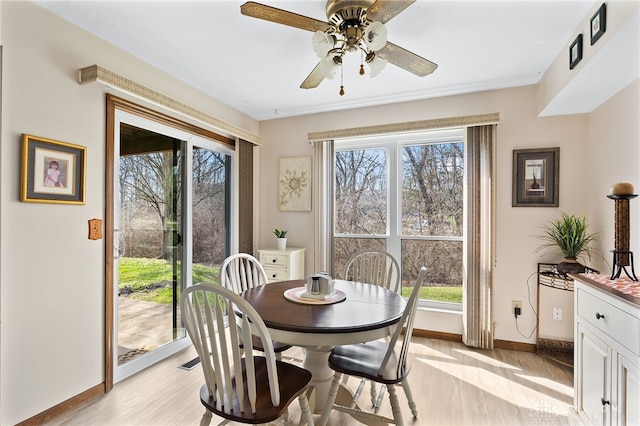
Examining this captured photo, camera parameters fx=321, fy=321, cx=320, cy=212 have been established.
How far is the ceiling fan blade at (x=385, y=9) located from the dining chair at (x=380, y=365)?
4.19ft

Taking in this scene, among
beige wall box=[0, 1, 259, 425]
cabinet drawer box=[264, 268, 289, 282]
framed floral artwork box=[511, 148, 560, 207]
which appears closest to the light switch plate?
beige wall box=[0, 1, 259, 425]

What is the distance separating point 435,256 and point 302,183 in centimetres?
173

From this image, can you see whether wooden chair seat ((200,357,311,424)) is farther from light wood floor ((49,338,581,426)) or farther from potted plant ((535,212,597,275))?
potted plant ((535,212,597,275))

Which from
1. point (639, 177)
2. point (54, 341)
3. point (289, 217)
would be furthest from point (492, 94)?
point (54, 341)

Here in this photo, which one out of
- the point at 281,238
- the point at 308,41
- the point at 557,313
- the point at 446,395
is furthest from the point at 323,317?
the point at 557,313

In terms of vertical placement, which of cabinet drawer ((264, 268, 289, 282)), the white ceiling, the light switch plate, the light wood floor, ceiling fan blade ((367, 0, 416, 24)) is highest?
the white ceiling

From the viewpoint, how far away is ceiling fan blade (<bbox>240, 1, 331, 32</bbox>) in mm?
1490

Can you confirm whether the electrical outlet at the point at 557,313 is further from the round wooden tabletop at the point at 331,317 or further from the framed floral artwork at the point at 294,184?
the framed floral artwork at the point at 294,184

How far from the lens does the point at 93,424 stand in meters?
1.94

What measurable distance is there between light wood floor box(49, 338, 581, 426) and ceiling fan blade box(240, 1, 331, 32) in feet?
7.53

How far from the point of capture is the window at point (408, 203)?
3.40m

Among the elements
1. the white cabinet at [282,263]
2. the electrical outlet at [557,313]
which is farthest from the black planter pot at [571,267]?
the white cabinet at [282,263]

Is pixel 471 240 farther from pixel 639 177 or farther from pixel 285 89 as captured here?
pixel 285 89

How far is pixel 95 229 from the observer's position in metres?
2.23
